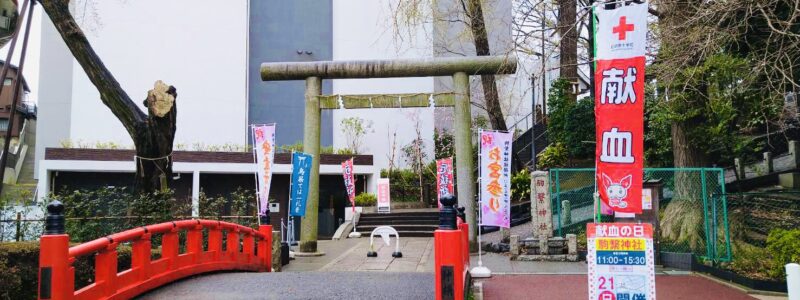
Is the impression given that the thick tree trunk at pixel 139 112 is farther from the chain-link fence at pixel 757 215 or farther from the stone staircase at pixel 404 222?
the stone staircase at pixel 404 222

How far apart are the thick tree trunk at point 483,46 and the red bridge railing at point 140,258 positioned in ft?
31.9

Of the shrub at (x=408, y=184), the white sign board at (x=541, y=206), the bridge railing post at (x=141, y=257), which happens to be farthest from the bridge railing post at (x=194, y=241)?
the shrub at (x=408, y=184)

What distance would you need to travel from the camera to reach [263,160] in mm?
14750

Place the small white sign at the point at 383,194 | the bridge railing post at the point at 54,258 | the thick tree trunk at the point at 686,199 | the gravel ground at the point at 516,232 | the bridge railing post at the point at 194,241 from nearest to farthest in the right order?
the bridge railing post at the point at 54,258 → the bridge railing post at the point at 194,241 → the thick tree trunk at the point at 686,199 → the gravel ground at the point at 516,232 → the small white sign at the point at 383,194

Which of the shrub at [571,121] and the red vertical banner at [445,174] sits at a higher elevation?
the shrub at [571,121]

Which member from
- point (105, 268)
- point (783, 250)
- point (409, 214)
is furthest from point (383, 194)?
point (105, 268)

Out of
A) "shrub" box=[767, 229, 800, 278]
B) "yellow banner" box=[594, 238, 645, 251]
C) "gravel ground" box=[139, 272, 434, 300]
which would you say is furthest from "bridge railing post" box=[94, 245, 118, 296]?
"shrub" box=[767, 229, 800, 278]

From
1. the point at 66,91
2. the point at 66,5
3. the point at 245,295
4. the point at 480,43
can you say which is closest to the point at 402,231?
the point at 480,43

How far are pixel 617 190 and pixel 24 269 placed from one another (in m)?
7.50

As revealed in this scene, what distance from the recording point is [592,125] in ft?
69.0

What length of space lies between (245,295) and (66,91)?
2389 cm

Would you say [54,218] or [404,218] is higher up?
[54,218]

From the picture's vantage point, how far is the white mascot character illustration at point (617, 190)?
19.3ft

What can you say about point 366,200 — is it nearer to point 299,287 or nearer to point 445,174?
point 445,174
